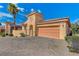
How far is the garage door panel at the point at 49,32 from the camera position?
1457 cm

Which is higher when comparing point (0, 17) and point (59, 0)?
point (59, 0)

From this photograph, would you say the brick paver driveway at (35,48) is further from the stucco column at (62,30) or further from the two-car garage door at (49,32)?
the two-car garage door at (49,32)

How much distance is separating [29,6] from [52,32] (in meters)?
3.03

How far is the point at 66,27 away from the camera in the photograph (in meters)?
14.6

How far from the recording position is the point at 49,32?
49.0ft

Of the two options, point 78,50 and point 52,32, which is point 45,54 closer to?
point 78,50

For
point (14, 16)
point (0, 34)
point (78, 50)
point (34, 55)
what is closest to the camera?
point (34, 55)

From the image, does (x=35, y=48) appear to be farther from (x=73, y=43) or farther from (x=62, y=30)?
(x=62, y=30)

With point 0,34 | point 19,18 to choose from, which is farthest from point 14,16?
point 0,34

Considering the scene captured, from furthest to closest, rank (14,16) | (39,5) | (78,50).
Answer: (14,16), (39,5), (78,50)

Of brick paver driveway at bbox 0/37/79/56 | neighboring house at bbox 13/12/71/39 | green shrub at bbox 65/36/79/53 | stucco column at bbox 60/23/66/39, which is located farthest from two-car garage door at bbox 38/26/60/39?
green shrub at bbox 65/36/79/53

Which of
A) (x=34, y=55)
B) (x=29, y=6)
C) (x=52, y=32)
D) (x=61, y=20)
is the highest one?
(x=29, y=6)

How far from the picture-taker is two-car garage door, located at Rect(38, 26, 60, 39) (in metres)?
14.5

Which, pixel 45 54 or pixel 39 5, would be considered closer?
pixel 45 54
